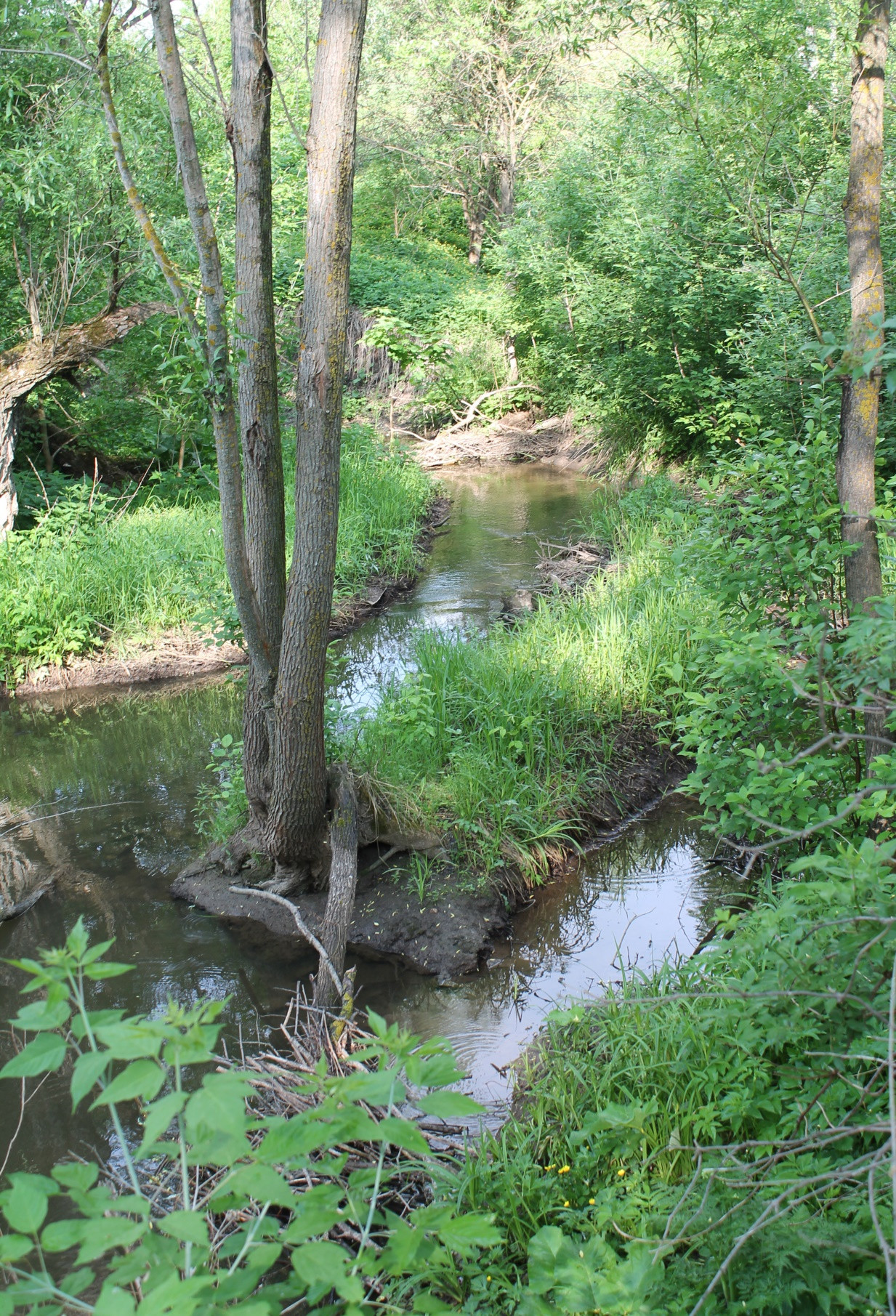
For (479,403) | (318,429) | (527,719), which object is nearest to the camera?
(318,429)

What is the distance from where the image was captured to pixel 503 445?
17.1 m

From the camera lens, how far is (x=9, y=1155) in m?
3.21

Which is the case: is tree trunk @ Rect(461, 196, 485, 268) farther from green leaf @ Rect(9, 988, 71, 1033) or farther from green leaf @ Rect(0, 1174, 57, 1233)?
green leaf @ Rect(0, 1174, 57, 1233)

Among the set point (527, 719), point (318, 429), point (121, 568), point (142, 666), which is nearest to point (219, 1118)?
point (318, 429)

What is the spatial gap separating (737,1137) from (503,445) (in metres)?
15.6

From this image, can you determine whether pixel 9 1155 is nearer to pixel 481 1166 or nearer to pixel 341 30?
pixel 481 1166

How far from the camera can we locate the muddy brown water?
3.77 meters

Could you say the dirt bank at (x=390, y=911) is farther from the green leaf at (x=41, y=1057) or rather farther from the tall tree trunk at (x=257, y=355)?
the green leaf at (x=41, y=1057)

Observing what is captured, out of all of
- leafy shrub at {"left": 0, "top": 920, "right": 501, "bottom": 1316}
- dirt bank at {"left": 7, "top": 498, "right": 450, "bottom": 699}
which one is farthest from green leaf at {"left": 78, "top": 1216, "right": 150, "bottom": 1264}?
dirt bank at {"left": 7, "top": 498, "right": 450, "bottom": 699}

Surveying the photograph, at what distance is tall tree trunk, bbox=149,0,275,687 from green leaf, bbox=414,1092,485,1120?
106 inches

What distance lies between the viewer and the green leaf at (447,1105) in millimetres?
1427

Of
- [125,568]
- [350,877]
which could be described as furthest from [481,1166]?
[125,568]

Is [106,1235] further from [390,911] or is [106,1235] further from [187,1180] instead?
[390,911]

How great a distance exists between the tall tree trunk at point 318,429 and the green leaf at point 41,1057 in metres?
2.70
